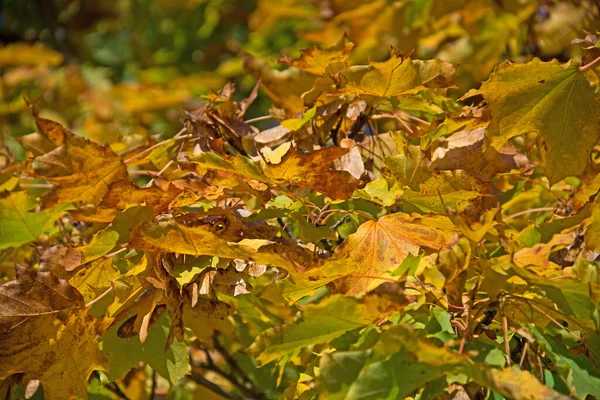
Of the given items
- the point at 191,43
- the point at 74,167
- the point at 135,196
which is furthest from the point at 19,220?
the point at 191,43

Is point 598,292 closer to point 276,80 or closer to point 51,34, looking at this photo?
point 276,80

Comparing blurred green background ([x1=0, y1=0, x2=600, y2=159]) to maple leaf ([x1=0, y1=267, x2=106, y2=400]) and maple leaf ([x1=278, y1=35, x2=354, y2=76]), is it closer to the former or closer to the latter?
maple leaf ([x1=278, y1=35, x2=354, y2=76])

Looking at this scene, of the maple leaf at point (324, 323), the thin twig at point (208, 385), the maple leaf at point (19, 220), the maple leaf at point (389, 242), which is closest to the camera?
the maple leaf at point (324, 323)

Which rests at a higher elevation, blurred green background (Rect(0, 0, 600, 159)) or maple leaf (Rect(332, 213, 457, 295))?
maple leaf (Rect(332, 213, 457, 295))

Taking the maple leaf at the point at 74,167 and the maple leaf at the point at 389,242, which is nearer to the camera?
the maple leaf at the point at 389,242

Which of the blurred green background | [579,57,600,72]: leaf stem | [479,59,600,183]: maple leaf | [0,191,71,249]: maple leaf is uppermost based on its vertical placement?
[579,57,600,72]: leaf stem

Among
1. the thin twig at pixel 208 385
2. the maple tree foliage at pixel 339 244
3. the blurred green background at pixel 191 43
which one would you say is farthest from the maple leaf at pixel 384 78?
the thin twig at pixel 208 385

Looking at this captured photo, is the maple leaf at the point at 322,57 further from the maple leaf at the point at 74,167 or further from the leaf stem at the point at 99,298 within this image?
the leaf stem at the point at 99,298

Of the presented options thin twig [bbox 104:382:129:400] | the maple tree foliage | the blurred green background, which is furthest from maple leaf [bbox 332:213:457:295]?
thin twig [bbox 104:382:129:400]

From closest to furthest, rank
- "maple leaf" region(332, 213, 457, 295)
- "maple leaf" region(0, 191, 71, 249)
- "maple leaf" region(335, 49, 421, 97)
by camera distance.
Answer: "maple leaf" region(332, 213, 457, 295) < "maple leaf" region(335, 49, 421, 97) < "maple leaf" region(0, 191, 71, 249)
